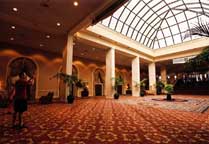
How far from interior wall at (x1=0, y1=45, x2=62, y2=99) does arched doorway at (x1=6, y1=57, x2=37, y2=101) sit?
31 centimetres

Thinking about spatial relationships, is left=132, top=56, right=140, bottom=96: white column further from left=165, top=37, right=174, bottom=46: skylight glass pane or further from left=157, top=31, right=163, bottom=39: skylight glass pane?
left=165, top=37, right=174, bottom=46: skylight glass pane

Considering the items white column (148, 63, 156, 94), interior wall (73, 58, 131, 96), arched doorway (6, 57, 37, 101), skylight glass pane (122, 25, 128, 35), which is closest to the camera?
arched doorway (6, 57, 37, 101)

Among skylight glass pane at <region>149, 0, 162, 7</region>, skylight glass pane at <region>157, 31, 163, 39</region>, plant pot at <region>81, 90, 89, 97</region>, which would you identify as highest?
skylight glass pane at <region>149, 0, 162, 7</region>

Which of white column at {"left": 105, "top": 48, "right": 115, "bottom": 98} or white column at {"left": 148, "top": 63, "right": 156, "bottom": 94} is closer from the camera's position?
white column at {"left": 105, "top": 48, "right": 115, "bottom": 98}

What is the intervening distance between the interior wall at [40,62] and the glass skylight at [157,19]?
735 cm

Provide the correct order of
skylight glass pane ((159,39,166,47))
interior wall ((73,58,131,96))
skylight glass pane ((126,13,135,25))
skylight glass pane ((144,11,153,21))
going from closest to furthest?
skylight glass pane ((126,13,135,25))
skylight glass pane ((144,11,153,21))
interior wall ((73,58,131,96))
skylight glass pane ((159,39,166,47))

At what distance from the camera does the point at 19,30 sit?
1036cm

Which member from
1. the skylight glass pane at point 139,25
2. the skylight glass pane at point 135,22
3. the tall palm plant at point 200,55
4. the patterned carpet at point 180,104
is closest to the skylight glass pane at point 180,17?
the skylight glass pane at point 139,25

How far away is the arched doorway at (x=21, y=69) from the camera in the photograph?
1287cm

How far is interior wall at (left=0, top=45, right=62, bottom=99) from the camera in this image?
41.3 feet

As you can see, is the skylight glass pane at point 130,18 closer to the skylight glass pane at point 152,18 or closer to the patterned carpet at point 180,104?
the skylight glass pane at point 152,18

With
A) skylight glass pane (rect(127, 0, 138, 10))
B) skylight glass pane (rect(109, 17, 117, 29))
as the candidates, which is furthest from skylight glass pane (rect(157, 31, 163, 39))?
skylight glass pane (rect(109, 17, 117, 29))

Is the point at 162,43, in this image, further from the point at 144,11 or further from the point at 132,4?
the point at 132,4

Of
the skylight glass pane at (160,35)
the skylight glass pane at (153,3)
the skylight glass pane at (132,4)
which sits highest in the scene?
the skylight glass pane at (153,3)
